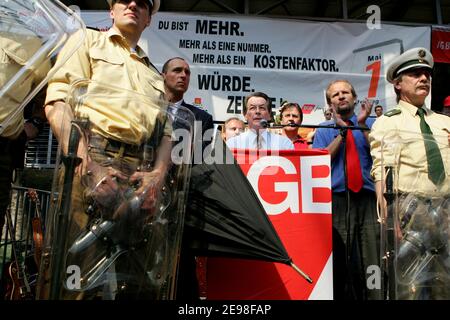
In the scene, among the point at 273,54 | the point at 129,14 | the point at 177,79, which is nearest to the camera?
the point at 129,14

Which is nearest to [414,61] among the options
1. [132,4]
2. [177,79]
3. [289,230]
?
[289,230]

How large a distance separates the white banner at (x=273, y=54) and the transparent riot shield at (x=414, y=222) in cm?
333

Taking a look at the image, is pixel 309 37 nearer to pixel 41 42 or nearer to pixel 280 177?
pixel 280 177

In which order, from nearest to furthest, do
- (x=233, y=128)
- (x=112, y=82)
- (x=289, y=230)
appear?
(x=112, y=82), (x=289, y=230), (x=233, y=128)

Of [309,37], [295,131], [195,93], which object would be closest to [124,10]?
[295,131]

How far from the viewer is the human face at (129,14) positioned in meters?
2.23

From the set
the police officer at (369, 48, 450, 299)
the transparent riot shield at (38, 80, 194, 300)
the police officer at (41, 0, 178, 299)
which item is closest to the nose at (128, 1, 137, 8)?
the police officer at (41, 0, 178, 299)

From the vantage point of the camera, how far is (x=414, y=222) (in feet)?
6.86

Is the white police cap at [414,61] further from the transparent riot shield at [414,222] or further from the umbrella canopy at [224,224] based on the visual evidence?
the umbrella canopy at [224,224]

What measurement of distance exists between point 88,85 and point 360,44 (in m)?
4.68

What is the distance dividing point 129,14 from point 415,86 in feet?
5.41

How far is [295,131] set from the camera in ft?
12.8

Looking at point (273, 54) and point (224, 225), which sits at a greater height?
point (273, 54)

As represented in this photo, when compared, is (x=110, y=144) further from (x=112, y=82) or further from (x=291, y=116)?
(x=291, y=116)
